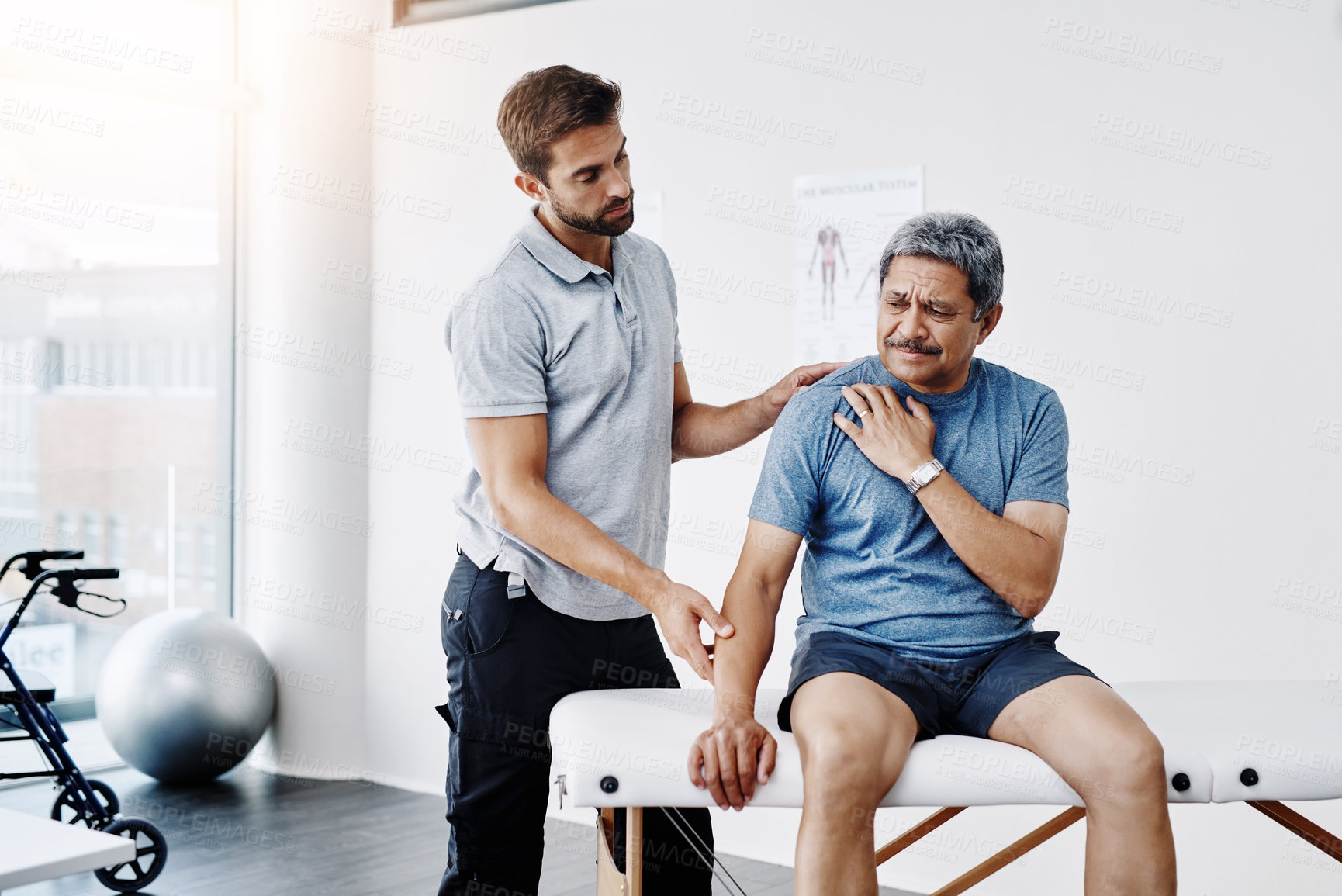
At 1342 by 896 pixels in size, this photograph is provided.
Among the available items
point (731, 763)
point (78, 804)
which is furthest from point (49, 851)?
point (78, 804)

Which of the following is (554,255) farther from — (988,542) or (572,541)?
(988,542)

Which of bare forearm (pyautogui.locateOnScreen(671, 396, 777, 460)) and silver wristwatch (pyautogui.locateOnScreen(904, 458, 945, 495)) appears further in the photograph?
bare forearm (pyautogui.locateOnScreen(671, 396, 777, 460))

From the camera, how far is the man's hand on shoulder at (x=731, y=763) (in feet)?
4.78

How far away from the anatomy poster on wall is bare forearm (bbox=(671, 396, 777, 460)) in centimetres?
105

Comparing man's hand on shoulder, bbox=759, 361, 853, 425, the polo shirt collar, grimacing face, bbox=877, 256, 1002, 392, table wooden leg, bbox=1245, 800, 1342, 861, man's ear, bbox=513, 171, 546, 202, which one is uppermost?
man's ear, bbox=513, 171, 546, 202

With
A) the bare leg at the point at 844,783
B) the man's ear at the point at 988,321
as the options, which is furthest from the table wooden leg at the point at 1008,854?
the man's ear at the point at 988,321

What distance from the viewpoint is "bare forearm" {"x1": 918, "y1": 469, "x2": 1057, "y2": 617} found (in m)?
1.62

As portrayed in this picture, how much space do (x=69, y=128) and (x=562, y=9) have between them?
1.60 m

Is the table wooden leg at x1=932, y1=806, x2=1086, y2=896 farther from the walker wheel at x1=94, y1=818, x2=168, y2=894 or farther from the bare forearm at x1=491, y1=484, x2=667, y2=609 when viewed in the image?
the walker wheel at x1=94, y1=818, x2=168, y2=894

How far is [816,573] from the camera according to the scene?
179 centimetres

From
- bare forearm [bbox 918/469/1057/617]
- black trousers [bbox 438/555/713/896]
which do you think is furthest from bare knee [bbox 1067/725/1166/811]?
black trousers [bbox 438/555/713/896]

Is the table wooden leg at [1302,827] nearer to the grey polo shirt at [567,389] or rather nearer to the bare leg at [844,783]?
the bare leg at [844,783]

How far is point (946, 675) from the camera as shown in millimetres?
1657

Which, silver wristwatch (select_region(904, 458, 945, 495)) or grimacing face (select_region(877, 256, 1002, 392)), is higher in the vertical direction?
grimacing face (select_region(877, 256, 1002, 392))
